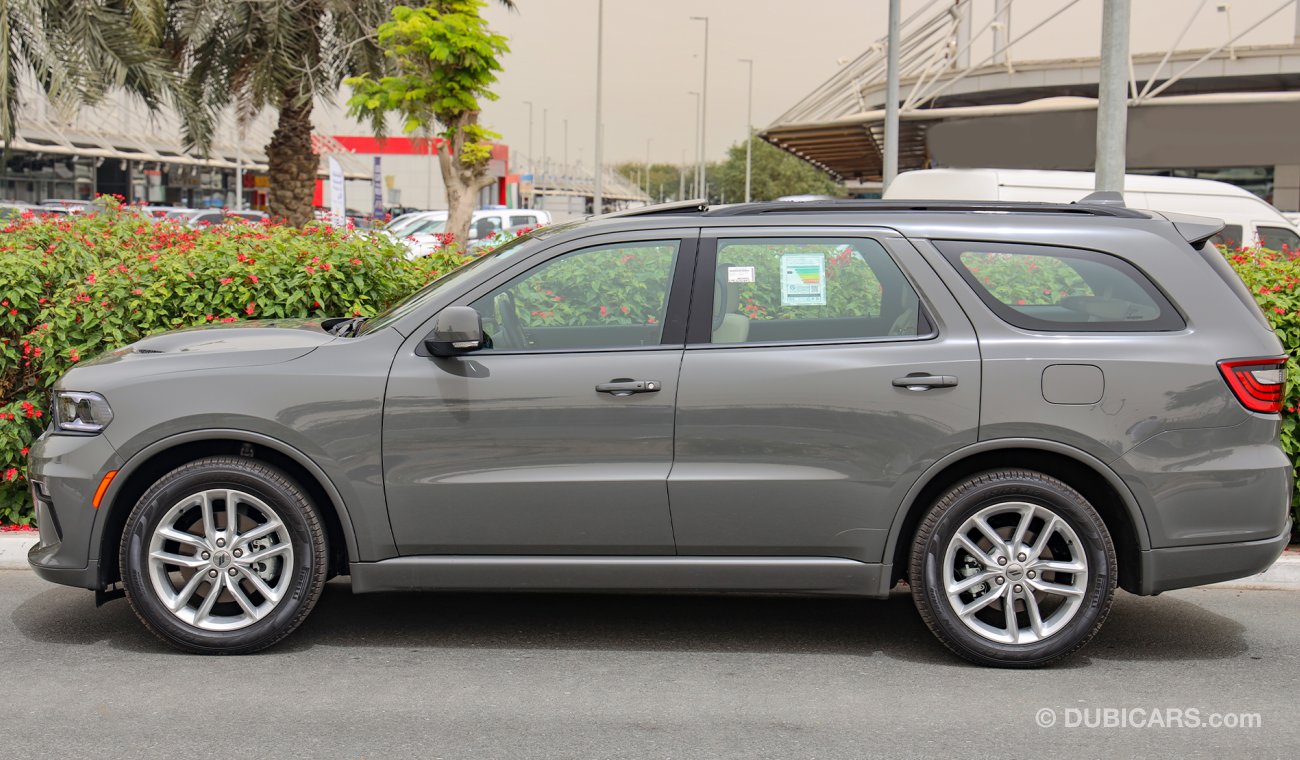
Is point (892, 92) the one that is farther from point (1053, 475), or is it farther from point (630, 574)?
point (630, 574)

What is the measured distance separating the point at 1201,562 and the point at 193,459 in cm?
379

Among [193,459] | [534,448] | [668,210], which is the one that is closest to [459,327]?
[534,448]

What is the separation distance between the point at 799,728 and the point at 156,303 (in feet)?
14.5

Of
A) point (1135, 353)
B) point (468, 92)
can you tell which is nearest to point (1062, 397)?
point (1135, 353)

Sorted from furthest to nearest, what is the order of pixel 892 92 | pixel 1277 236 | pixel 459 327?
1. pixel 892 92
2. pixel 1277 236
3. pixel 459 327

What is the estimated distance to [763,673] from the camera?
198 inches

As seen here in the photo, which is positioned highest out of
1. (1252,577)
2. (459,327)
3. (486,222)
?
(486,222)

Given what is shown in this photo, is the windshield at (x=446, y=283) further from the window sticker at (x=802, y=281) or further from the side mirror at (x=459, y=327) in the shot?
the window sticker at (x=802, y=281)

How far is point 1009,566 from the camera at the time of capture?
4.95m

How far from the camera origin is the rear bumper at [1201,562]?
195 inches

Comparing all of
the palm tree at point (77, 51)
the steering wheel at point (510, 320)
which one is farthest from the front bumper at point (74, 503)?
the palm tree at point (77, 51)

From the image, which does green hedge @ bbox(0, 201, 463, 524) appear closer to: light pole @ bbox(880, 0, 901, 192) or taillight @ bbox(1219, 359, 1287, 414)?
taillight @ bbox(1219, 359, 1287, 414)

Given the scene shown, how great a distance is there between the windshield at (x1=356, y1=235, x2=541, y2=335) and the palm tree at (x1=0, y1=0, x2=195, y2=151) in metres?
13.4

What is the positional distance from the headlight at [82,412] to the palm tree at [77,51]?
13265 millimetres
